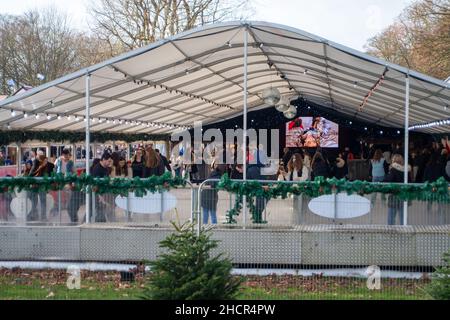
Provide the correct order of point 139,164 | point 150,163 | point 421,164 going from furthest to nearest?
point 421,164, point 150,163, point 139,164

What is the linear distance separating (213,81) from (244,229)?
28.5ft

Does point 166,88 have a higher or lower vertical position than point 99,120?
higher

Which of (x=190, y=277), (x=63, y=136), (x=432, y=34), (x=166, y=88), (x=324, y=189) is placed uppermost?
(x=432, y=34)

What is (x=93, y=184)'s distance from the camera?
35.2ft

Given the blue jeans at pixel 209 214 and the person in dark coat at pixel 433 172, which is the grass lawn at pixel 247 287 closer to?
the blue jeans at pixel 209 214

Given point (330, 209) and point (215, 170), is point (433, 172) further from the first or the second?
point (330, 209)

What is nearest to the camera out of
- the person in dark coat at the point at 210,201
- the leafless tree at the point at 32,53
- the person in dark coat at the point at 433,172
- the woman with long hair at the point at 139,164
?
the person in dark coat at the point at 210,201

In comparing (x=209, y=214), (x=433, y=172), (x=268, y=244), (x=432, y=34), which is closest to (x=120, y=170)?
(x=433, y=172)

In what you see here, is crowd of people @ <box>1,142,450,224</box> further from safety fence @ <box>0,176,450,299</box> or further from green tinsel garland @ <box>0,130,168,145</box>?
green tinsel garland @ <box>0,130,168,145</box>

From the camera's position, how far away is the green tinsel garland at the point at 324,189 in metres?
10.1

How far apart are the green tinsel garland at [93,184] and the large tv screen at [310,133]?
20.2 meters

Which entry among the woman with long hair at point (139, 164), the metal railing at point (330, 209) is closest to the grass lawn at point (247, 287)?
the metal railing at point (330, 209)

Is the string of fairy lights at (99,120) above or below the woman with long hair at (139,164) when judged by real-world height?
above

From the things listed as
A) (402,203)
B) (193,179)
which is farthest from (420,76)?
(193,179)
